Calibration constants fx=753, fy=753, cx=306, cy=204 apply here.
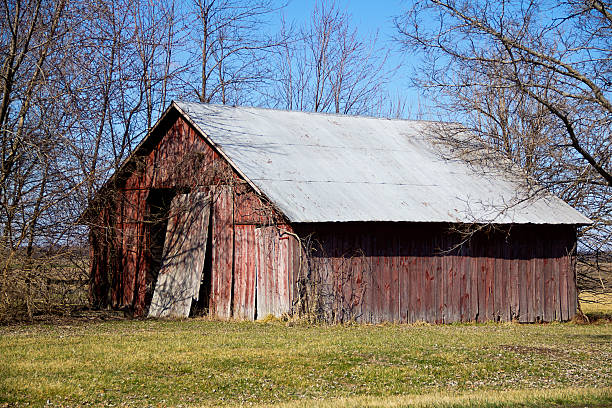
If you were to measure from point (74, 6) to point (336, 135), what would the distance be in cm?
882

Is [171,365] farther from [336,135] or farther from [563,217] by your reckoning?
[563,217]

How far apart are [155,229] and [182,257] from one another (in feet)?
7.82

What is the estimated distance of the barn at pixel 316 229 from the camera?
1909cm

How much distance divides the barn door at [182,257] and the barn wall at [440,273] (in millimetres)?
3730

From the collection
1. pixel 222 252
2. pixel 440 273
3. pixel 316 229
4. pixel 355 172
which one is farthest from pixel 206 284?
pixel 440 273

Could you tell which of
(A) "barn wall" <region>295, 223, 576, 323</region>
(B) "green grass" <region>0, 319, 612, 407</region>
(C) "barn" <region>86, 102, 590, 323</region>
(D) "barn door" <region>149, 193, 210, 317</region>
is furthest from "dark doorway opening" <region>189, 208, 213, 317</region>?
(A) "barn wall" <region>295, 223, 576, 323</region>

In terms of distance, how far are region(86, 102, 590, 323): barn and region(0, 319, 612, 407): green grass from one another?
222cm

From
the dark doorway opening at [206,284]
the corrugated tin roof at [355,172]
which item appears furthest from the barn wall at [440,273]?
the dark doorway opening at [206,284]

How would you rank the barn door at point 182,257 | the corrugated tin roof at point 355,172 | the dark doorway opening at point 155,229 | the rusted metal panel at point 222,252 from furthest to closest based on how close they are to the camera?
the dark doorway opening at point 155,229
the barn door at point 182,257
the rusted metal panel at point 222,252
the corrugated tin roof at point 355,172

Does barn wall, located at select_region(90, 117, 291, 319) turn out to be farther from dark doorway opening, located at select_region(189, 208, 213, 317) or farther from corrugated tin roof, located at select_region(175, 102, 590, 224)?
corrugated tin roof, located at select_region(175, 102, 590, 224)

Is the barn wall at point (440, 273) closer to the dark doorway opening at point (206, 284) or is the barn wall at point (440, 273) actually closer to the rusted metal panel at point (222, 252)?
the rusted metal panel at point (222, 252)

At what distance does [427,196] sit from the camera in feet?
69.6

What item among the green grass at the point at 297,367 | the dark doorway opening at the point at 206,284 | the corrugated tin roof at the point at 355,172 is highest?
the corrugated tin roof at the point at 355,172

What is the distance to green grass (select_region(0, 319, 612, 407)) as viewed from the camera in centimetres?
989
